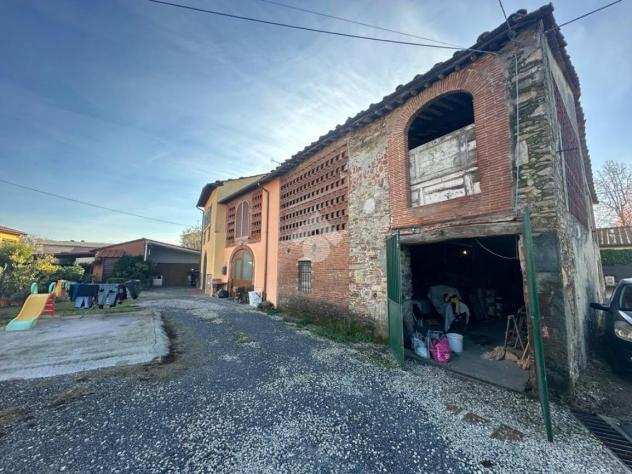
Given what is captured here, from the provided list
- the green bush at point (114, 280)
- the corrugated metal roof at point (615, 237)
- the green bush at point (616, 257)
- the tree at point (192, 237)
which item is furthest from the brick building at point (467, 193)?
the tree at point (192, 237)

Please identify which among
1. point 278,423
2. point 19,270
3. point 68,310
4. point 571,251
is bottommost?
point 278,423

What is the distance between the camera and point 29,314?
8047mm

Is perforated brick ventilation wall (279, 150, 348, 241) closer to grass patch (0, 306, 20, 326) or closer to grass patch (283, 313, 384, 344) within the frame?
grass patch (283, 313, 384, 344)

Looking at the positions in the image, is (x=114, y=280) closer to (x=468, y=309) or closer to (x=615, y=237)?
(x=468, y=309)

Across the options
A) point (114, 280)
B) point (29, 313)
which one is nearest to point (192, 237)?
point (114, 280)

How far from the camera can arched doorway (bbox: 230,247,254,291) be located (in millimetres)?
13719

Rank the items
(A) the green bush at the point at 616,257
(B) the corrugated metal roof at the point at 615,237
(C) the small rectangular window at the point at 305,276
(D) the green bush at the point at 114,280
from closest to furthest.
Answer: (C) the small rectangular window at the point at 305,276, (A) the green bush at the point at 616,257, (B) the corrugated metal roof at the point at 615,237, (D) the green bush at the point at 114,280

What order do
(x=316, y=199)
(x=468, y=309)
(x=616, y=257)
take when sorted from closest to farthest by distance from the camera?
(x=468, y=309) < (x=316, y=199) < (x=616, y=257)

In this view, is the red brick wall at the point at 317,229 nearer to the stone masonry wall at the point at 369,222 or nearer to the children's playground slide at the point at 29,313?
the stone masonry wall at the point at 369,222

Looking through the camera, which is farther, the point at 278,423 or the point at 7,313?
the point at 7,313

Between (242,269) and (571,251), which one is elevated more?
(571,251)

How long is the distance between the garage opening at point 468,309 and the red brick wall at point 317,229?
7.50 feet

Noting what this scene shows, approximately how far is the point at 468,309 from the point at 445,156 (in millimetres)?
5063

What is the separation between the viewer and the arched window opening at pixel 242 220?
14448 millimetres
